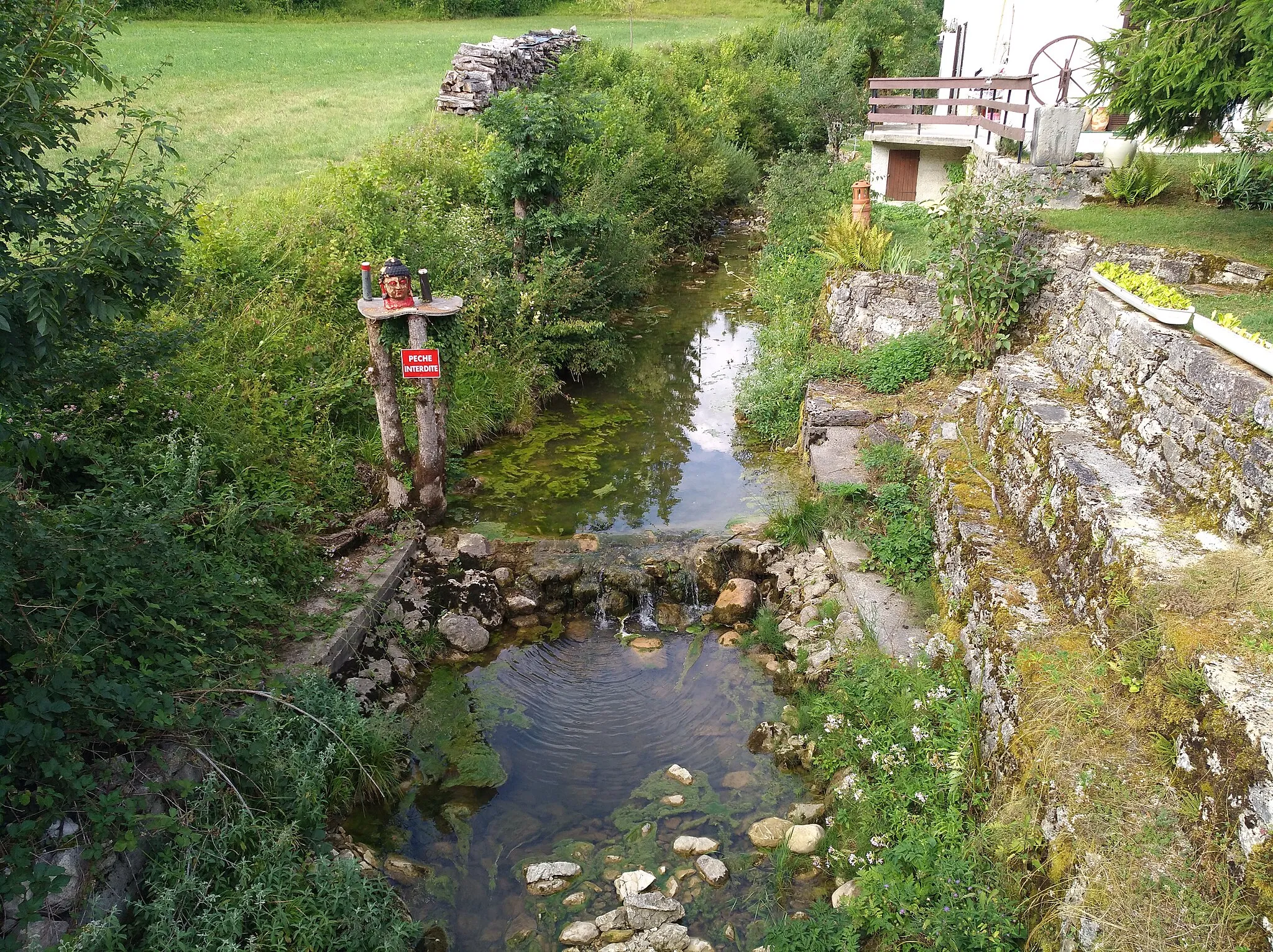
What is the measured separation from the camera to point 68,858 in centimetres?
421

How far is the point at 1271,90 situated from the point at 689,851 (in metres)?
7.25

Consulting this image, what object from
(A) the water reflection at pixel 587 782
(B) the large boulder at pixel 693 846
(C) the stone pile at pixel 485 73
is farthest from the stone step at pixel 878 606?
(C) the stone pile at pixel 485 73

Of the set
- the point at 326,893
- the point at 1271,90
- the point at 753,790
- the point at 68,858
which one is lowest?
the point at 753,790

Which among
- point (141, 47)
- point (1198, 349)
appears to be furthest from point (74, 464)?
point (141, 47)

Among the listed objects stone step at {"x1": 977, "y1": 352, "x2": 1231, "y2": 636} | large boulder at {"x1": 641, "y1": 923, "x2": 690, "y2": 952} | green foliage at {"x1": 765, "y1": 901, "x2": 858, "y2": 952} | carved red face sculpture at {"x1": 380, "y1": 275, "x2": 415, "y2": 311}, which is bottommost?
large boulder at {"x1": 641, "y1": 923, "x2": 690, "y2": 952}

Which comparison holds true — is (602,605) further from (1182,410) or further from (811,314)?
(811,314)

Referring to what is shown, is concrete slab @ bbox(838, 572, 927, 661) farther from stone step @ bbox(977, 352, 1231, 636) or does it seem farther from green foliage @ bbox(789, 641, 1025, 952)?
stone step @ bbox(977, 352, 1231, 636)

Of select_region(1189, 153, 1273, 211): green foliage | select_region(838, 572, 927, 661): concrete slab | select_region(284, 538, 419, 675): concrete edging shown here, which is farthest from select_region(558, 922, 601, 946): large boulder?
select_region(1189, 153, 1273, 211): green foliage

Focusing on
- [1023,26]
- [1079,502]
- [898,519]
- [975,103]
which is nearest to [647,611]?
[898,519]

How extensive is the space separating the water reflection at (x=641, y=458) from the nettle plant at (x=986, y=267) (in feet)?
8.85

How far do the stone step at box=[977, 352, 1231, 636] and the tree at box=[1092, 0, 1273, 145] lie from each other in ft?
8.76

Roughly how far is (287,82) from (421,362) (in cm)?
1819

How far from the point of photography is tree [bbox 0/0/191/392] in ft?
12.7

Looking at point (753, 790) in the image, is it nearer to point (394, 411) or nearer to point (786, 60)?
point (394, 411)
